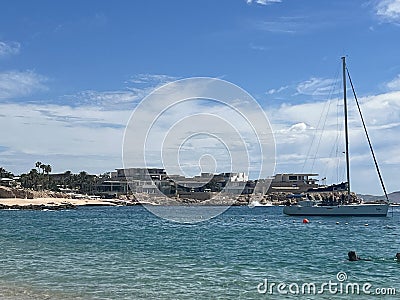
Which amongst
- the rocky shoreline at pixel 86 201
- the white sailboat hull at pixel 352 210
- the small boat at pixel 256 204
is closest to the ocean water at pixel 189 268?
the white sailboat hull at pixel 352 210

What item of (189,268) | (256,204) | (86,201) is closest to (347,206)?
(189,268)

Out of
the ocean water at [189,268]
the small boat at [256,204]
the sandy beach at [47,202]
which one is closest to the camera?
the ocean water at [189,268]

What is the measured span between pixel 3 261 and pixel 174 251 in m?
9.90

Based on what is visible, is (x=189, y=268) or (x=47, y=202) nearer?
(x=189, y=268)

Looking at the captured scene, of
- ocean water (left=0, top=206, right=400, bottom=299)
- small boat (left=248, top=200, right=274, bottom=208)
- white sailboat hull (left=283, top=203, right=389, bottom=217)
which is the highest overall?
small boat (left=248, top=200, right=274, bottom=208)

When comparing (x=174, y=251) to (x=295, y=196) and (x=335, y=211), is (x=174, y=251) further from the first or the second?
(x=295, y=196)

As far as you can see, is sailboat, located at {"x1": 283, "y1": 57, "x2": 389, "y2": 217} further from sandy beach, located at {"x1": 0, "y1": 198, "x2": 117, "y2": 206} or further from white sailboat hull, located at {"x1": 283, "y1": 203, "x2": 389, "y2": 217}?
sandy beach, located at {"x1": 0, "y1": 198, "x2": 117, "y2": 206}

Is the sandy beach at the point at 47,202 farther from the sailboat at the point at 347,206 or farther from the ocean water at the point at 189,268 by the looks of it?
the ocean water at the point at 189,268

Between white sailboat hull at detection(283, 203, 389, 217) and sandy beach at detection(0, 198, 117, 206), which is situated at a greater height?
sandy beach at detection(0, 198, 117, 206)

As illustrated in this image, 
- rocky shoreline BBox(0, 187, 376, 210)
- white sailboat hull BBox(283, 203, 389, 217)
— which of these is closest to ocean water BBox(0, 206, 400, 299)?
white sailboat hull BBox(283, 203, 389, 217)

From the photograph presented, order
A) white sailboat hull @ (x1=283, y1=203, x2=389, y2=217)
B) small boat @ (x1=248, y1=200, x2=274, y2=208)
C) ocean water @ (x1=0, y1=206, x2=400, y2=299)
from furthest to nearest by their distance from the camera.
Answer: small boat @ (x1=248, y1=200, x2=274, y2=208) → white sailboat hull @ (x1=283, y1=203, x2=389, y2=217) → ocean water @ (x1=0, y1=206, x2=400, y2=299)

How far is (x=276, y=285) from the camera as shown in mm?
21250

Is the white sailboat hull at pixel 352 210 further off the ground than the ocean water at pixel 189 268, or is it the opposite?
the white sailboat hull at pixel 352 210

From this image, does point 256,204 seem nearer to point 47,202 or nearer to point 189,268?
point 47,202
